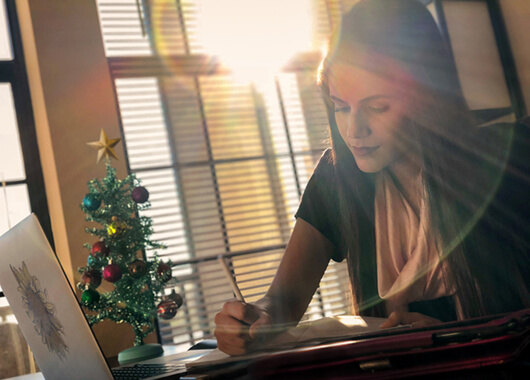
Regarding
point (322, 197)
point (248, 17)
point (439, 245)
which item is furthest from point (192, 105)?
→ point (439, 245)

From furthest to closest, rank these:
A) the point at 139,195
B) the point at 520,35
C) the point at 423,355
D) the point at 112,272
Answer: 1. the point at 520,35
2. the point at 139,195
3. the point at 112,272
4. the point at 423,355

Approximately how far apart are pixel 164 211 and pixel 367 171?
85.1 inches

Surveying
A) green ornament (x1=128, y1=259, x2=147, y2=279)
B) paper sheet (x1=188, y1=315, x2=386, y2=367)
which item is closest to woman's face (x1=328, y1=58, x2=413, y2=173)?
paper sheet (x1=188, y1=315, x2=386, y2=367)

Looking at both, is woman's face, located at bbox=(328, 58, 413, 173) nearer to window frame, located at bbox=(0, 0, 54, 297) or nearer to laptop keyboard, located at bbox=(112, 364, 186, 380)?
laptop keyboard, located at bbox=(112, 364, 186, 380)

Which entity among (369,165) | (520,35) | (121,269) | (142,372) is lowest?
(142,372)

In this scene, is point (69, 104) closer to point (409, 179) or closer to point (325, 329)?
point (409, 179)

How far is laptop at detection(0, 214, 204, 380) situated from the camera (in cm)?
71

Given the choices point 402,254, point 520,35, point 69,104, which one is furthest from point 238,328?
point 520,35

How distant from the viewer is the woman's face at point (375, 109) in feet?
3.27

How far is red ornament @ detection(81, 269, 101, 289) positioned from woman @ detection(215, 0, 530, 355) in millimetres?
1056

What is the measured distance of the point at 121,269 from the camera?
2.03m

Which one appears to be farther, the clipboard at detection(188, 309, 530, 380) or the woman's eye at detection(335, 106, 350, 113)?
the woman's eye at detection(335, 106, 350, 113)

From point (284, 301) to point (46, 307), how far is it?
442 millimetres

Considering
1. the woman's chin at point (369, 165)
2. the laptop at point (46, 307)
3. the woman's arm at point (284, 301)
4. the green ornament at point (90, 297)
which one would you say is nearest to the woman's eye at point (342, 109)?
the woman's chin at point (369, 165)
